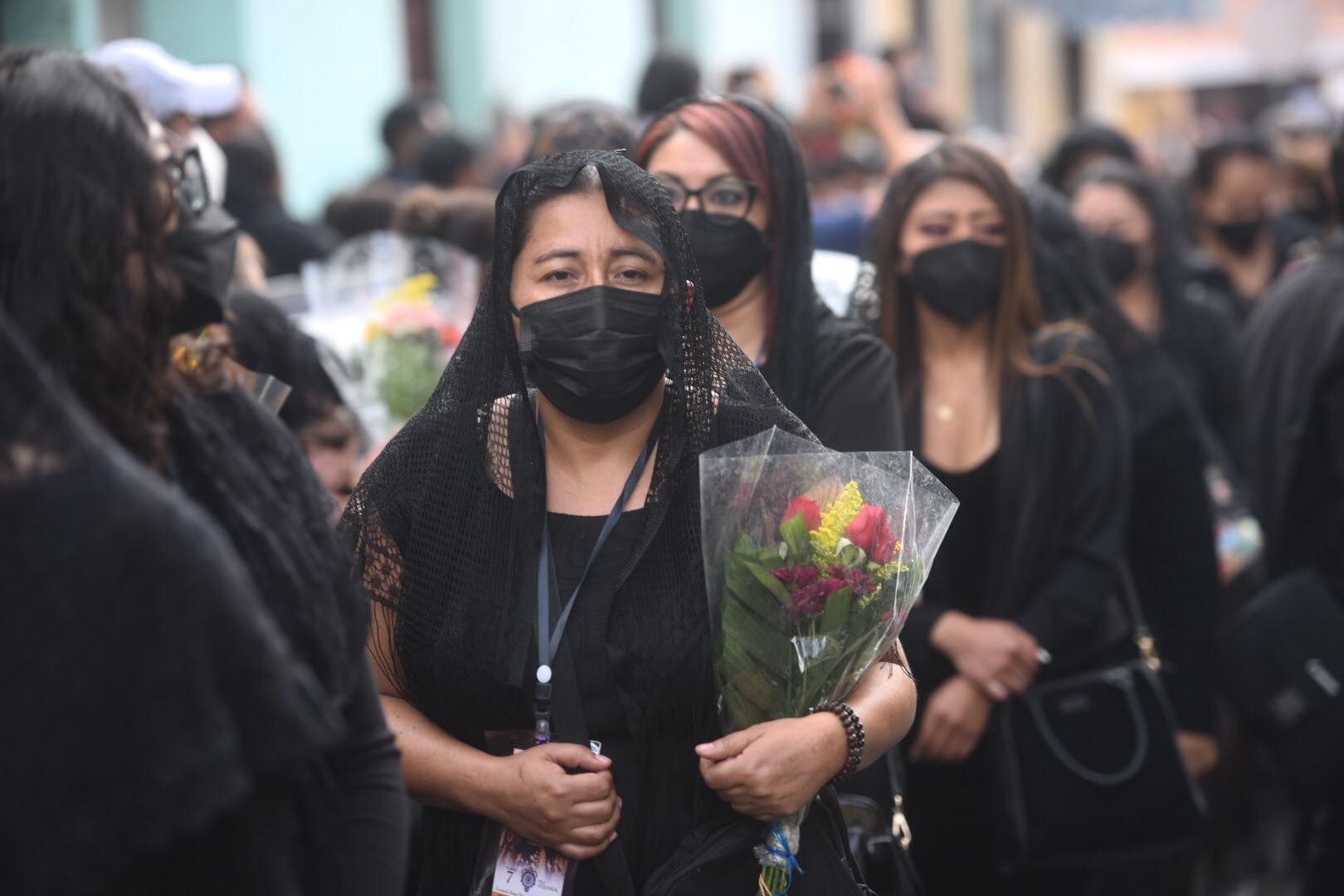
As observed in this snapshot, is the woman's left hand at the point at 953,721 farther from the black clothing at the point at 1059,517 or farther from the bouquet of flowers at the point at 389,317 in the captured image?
the bouquet of flowers at the point at 389,317

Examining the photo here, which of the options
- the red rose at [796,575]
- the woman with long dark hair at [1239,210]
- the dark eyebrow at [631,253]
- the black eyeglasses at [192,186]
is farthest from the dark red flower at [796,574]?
the woman with long dark hair at [1239,210]

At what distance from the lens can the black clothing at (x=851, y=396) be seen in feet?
12.0

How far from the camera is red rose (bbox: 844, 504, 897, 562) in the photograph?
106 inches

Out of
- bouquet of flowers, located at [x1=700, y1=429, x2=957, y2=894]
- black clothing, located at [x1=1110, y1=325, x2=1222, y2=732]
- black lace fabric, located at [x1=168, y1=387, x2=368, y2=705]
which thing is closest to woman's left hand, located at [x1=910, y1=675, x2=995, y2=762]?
black clothing, located at [x1=1110, y1=325, x2=1222, y2=732]

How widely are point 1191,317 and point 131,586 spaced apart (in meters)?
5.35

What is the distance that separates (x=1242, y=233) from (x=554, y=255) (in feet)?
21.2

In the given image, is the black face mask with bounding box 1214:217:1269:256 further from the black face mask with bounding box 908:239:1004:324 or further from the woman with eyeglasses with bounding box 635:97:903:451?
the woman with eyeglasses with bounding box 635:97:903:451

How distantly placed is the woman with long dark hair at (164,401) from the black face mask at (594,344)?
55cm

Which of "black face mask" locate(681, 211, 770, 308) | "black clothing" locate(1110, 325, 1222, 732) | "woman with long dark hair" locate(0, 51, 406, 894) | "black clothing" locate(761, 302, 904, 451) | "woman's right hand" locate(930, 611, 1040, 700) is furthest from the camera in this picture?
"black clothing" locate(1110, 325, 1222, 732)

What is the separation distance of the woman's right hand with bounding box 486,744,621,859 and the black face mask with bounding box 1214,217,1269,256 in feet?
22.0

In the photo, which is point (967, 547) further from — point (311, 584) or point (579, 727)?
point (311, 584)

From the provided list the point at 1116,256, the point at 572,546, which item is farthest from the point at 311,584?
the point at 1116,256

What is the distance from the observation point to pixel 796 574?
266 centimetres

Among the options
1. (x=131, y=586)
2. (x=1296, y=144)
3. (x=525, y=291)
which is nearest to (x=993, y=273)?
(x=525, y=291)
